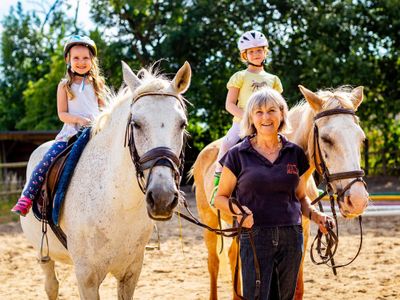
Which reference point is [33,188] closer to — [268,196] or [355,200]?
[268,196]

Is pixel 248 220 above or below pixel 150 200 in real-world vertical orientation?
below

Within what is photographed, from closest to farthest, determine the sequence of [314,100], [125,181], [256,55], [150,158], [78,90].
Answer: [150,158] < [125,181] < [314,100] < [78,90] < [256,55]

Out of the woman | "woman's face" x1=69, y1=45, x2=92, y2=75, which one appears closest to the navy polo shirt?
the woman

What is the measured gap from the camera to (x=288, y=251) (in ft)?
9.41

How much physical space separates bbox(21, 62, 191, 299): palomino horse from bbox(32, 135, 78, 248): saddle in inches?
4.6

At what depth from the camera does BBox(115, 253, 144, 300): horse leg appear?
11.8 feet

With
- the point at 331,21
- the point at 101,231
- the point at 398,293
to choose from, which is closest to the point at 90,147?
the point at 101,231

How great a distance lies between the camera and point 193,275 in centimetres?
671

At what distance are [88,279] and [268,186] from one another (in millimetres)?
1382

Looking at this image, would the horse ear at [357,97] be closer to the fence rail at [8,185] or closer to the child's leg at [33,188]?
the child's leg at [33,188]

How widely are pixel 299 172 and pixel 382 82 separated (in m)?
16.4

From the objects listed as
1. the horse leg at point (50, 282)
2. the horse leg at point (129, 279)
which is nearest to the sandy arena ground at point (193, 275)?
the horse leg at point (50, 282)

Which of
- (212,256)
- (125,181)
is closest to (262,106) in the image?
(125,181)

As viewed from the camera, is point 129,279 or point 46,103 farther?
point 46,103
